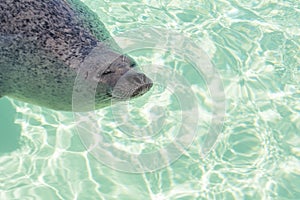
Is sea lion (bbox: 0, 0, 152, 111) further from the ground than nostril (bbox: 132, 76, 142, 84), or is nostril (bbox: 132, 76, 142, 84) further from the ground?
sea lion (bbox: 0, 0, 152, 111)

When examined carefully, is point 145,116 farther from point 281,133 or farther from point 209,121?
point 281,133

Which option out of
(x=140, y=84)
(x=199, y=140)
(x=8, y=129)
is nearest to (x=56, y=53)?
(x=140, y=84)

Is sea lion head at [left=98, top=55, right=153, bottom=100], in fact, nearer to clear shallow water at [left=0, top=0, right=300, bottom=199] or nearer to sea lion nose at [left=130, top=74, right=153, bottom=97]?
sea lion nose at [left=130, top=74, right=153, bottom=97]

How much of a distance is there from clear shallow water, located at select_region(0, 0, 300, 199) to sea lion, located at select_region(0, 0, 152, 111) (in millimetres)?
1110

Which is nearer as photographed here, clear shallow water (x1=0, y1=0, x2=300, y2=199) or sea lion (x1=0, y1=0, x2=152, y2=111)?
sea lion (x1=0, y1=0, x2=152, y2=111)

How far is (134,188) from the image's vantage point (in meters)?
4.38

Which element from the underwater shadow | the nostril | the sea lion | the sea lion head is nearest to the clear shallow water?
the underwater shadow

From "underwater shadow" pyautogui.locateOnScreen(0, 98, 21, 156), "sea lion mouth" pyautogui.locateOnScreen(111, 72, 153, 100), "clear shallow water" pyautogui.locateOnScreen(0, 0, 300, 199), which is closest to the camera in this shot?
"sea lion mouth" pyautogui.locateOnScreen(111, 72, 153, 100)

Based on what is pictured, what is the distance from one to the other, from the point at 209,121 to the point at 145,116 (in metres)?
0.72

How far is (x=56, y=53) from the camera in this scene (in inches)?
132

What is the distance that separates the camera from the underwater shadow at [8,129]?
4.58 metres

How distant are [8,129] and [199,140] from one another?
80.1 inches

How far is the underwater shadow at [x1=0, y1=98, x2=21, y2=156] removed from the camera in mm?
4582

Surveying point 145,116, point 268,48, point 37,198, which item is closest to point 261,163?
point 145,116
